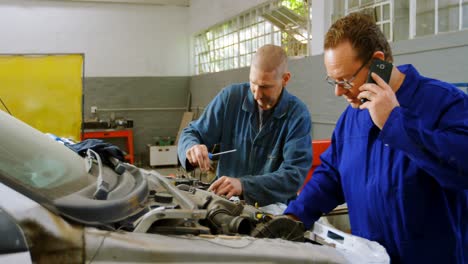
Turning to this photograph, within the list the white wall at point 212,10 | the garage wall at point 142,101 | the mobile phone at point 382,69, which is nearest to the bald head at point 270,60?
the mobile phone at point 382,69

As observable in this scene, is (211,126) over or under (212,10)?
under

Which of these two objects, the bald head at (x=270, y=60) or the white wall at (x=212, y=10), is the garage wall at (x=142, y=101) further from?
the bald head at (x=270, y=60)

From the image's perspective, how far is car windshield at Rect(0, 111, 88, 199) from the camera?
3.56ft

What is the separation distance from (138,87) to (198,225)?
29.6ft

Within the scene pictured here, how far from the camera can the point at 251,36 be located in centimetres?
719

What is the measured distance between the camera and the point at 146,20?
390 inches

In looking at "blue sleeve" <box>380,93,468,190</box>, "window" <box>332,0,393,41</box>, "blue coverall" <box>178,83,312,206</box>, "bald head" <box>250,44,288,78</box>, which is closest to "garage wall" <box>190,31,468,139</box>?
"window" <box>332,0,393,41</box>

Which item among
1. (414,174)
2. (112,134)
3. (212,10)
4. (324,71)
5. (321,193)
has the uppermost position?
(212,10)

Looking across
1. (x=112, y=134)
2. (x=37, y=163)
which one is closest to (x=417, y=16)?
(x=37, y=163)

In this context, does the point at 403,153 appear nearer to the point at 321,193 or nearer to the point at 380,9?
the point at 321,193

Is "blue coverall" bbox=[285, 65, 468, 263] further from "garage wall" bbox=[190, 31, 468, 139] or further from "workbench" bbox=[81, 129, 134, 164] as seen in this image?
"workbench" bbox=[81, 129, 134, 164]

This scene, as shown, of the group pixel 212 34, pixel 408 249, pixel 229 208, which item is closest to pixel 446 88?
pixel 408 249

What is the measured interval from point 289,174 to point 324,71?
315 centimetres

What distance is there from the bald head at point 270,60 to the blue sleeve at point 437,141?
938mm
